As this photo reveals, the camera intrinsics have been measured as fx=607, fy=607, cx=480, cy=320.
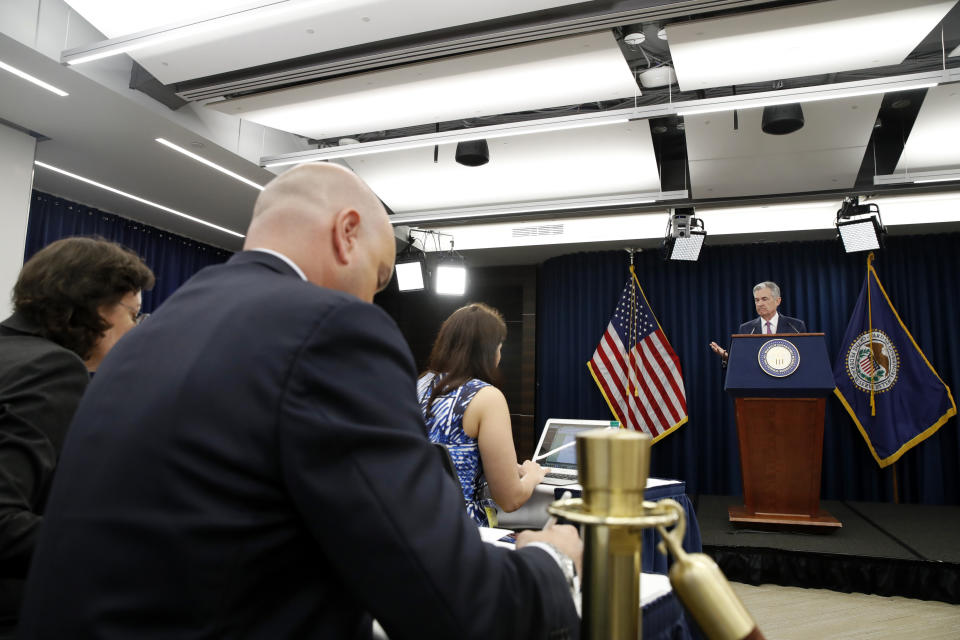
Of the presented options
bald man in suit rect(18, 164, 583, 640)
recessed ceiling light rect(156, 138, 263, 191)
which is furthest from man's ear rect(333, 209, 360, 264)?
recessed ceiling light rect(156, 138, 263, 191)

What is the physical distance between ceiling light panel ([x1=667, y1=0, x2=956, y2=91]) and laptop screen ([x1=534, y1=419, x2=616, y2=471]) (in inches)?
72.7

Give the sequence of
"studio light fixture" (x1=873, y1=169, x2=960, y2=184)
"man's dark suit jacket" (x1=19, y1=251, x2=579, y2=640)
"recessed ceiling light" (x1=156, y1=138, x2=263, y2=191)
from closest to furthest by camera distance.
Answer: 1. "man's dark suit jacket" (x1=19, y1=251, x2=579, y2=640)
2. "recessed ceiling light" (x1=156, y1=138, x2=263, y2=191)
3. "studio light fixture" (x1=873, y1=169, x2=960, y2=184)

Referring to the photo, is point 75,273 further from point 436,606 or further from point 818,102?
point 818,102

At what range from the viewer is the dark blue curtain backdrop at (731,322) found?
5910 mm

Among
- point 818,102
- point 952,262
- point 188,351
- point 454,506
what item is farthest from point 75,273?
point 952,262

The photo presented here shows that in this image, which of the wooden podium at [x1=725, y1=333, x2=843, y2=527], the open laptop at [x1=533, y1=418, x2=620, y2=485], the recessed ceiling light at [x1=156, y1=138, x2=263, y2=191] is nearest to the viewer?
the open laptop at [x1=533, y1=418, x2=620, y2=485]

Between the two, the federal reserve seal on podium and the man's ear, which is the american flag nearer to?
the federal reserve seal on podium

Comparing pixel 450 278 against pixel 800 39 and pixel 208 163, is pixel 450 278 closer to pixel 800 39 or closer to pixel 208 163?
pixel 208 163

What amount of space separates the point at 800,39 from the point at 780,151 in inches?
61.3

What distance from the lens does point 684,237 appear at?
5.19 meters

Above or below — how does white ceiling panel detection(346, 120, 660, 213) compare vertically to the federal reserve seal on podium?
above

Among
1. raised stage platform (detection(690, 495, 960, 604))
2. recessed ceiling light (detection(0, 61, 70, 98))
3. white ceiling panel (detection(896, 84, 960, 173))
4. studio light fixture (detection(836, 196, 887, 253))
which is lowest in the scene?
raised stage platform (detection(690, 495, 960, 604))

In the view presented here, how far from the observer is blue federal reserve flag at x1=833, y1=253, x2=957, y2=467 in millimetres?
5559

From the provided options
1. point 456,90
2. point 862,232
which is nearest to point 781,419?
point 862,232
